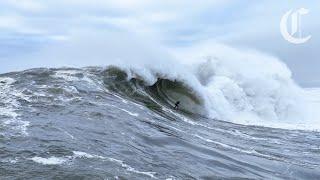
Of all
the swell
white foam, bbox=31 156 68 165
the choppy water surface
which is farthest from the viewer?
the swell

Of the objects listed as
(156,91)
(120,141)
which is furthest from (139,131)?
(156,91)

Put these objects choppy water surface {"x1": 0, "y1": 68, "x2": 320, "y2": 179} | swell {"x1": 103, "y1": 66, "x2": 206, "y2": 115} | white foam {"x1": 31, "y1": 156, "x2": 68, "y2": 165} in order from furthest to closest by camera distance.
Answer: swell {"x1": 103, "y1": 66, "x2": 206, "y2": 115}
choppy water surface {"x1": 0, "y1": 68, "x2": 320, "y2": 179}
white foam {"x1": 31, "y1": 156, "x2": 68, "y2": 165}

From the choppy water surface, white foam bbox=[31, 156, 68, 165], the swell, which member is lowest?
white foam bbox=[31, 156, 68, 165]

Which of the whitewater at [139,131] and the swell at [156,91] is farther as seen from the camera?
the swell at [156,91]

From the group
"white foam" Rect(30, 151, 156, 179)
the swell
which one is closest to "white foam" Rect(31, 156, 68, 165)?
"white foam" Rect(30, 151, 156, 179)

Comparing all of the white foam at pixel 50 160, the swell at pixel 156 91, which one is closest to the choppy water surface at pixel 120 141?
the white foam at pixel 50 160

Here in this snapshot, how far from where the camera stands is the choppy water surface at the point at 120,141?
25.5 feet

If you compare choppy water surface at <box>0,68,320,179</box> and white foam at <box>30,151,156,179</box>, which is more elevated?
choppy water surface at <box>0,68,320,179</box>

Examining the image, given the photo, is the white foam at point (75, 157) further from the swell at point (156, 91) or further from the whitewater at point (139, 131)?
the swell at point (156, 91)

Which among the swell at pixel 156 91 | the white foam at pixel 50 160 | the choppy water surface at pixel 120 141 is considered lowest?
the white foam at pixel 50 160

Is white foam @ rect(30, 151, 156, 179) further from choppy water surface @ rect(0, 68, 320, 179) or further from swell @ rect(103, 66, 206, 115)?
swell @ rect(103, 66, 206, 115)

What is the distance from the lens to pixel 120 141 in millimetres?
9883

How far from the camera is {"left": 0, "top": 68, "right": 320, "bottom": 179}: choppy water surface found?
7.76 m

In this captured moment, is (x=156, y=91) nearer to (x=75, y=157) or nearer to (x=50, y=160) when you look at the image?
(x=75, y=157)
